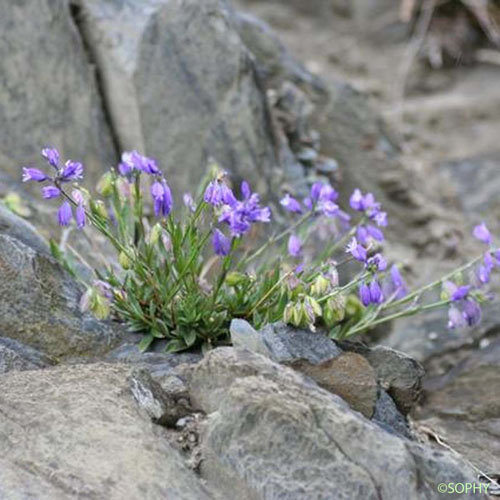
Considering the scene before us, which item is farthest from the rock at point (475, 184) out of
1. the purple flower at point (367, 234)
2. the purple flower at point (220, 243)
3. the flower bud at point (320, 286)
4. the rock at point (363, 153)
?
the purple flower at point (220, 243)

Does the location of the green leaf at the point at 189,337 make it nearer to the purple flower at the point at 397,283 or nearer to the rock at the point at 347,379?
the rock at the point at 347,379

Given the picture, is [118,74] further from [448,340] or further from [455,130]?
[455,130]

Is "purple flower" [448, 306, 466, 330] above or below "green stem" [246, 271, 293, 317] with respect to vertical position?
below

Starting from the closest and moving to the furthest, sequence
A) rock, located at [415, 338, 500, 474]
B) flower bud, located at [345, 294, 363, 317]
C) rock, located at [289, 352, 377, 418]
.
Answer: rock, located at [289, 352, 377, 418], rock, located at [415, 338, 500, 474], flower bud, located at [345, 294, 363, 317]

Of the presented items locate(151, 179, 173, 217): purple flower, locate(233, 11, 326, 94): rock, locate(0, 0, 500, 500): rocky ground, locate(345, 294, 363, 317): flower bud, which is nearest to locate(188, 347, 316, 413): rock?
locate(0, 0, 500, 500): rocky ground

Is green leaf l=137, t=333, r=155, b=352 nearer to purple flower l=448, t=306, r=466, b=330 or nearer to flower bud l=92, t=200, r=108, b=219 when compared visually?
flower bud l=92, t=200, r=108, b=219

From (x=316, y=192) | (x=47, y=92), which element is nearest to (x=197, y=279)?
(x=316, y=192)
